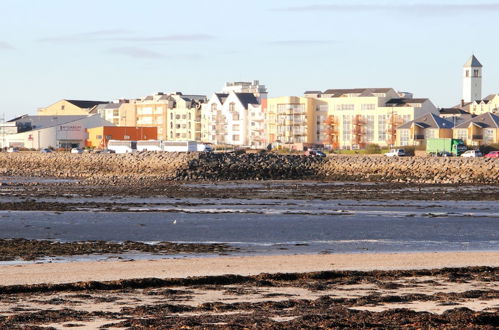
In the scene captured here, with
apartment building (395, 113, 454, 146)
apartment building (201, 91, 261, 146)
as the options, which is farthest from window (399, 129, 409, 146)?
apartment building (201, 91, 261, 146)

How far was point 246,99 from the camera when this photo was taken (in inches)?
7298

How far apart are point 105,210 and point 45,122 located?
126 meters

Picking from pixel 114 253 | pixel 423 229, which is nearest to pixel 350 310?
pixel 114 253

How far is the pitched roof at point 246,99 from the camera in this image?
603 feet

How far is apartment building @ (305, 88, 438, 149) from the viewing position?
153 metres

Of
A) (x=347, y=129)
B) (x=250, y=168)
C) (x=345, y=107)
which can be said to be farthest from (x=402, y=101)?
(x=250, y=168)

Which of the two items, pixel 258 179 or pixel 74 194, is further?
pixel 258 179

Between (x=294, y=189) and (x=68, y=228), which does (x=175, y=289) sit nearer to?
(x=68, y=228)

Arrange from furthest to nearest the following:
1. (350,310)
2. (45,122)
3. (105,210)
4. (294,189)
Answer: (45,122)
(294,189)
(105,210)
(350,310)

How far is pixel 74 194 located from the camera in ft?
175

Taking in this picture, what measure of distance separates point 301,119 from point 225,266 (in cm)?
14470

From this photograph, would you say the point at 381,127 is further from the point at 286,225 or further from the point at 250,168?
the point at 286,225

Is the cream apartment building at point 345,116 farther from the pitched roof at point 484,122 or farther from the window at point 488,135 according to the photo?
the window at point 488,135

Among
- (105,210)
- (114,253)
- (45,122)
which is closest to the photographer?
(114,253)
